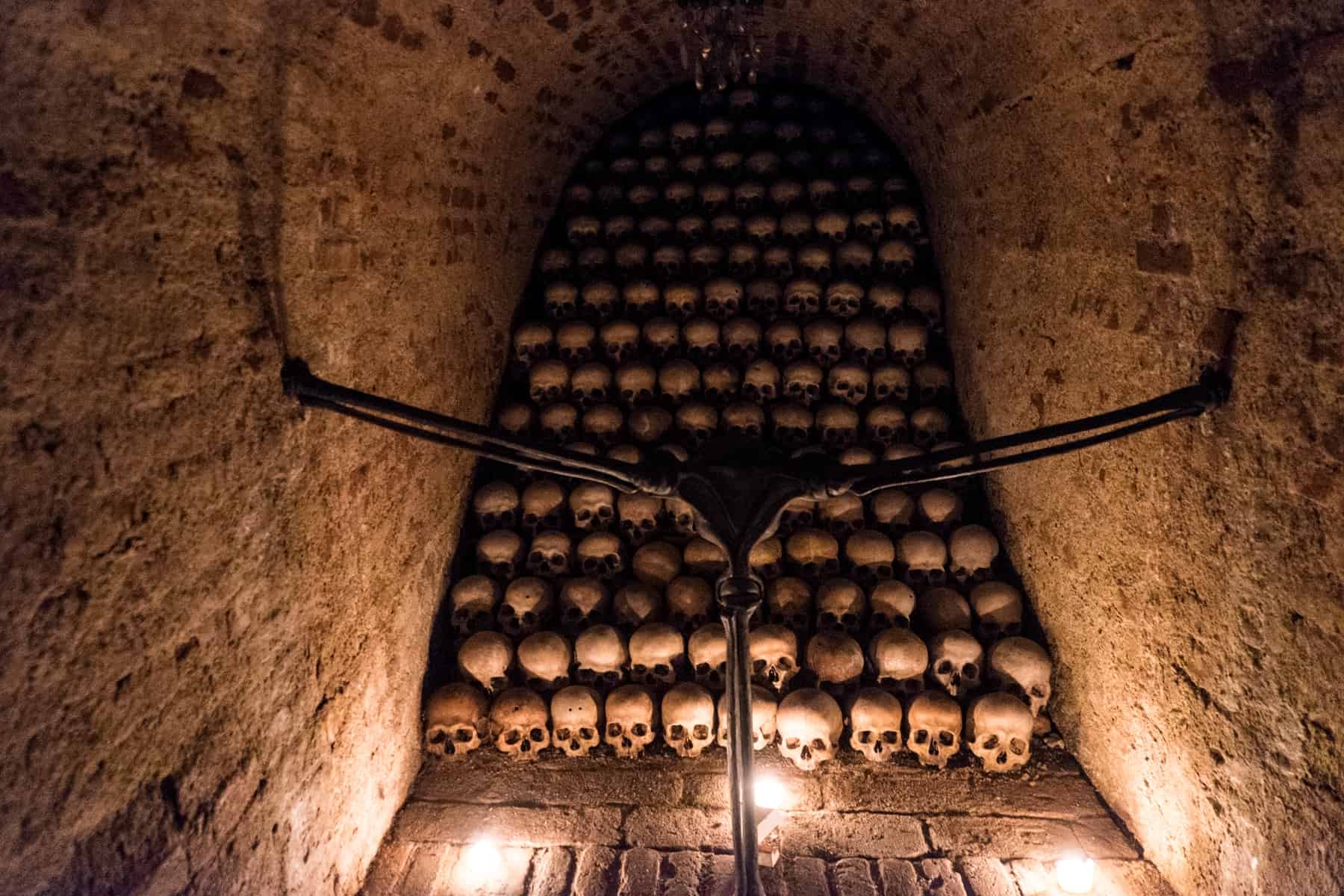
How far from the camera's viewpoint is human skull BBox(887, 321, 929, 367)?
3854mm

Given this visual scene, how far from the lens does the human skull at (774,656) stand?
3.06 meters

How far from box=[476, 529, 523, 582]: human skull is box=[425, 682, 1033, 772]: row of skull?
0.53 m

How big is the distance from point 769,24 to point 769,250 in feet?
3.80

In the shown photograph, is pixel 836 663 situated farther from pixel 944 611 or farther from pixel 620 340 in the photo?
pixel 620 340

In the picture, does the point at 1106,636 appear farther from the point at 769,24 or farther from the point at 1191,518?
the point at 769,24

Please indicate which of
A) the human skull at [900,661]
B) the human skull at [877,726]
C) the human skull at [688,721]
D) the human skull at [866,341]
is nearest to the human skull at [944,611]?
the human skull at [900,661]

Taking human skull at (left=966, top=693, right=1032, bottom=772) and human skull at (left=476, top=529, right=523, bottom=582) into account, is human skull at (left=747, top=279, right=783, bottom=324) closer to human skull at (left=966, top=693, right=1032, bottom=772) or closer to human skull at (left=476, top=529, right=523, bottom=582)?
human skull at (left=476, top=529, right=523, bottom=582)

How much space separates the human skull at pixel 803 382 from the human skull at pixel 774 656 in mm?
1187

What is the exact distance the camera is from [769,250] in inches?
162

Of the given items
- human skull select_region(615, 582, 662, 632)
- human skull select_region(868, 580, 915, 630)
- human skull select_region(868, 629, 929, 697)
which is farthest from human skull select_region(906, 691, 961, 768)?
human skull select_region(615, 582, 662, 632)

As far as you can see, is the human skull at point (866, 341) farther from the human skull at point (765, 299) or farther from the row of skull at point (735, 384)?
the human skull at point (765, 299)

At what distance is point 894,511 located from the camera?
3434 millimetres

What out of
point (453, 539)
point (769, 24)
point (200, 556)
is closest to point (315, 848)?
point (200, 556)

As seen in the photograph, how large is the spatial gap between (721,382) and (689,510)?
1290 millimetres
